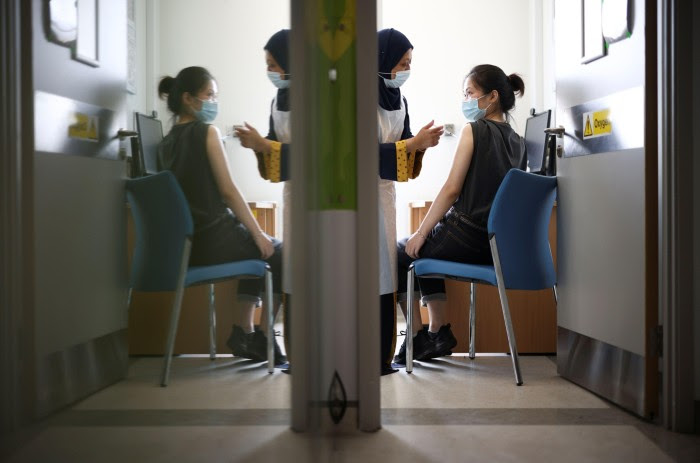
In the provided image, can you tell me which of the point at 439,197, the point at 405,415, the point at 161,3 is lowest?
the point at 405,415

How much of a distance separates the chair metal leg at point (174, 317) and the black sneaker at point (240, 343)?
138mm

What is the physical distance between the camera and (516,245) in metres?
2.45

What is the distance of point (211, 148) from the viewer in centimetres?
162

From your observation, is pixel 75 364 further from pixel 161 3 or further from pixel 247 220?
pixel 161 3

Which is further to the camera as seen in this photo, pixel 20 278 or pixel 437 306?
pixel 437 306

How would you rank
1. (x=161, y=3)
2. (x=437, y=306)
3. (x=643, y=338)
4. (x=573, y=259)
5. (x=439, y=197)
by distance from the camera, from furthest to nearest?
(x=437, y=306), (x=439, y=197), (x=573, y=259), (x=643, y=338), (x=161, y=3)

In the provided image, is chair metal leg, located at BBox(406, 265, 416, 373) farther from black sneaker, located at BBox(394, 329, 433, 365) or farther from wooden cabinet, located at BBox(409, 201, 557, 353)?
wooden cabinet, located at BBox(409, 201, 557, 353)

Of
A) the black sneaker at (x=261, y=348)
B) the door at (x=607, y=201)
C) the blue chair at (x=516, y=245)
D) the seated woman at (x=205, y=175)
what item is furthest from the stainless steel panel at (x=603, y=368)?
the seated woman at (x=205, y=175)

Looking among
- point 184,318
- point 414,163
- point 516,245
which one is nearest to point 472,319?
point 516,245

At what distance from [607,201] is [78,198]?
1581 millimetres

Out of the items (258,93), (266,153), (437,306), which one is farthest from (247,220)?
(437,306)

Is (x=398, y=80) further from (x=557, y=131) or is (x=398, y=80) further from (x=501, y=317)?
(x=501, y=317)

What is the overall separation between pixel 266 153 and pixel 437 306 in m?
1.40

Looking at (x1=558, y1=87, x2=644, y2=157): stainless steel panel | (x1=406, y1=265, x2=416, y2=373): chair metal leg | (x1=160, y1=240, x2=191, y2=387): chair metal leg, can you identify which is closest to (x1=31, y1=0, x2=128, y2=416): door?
(x1=160, y1=240, x2=191, y2=387): chair metal leg
